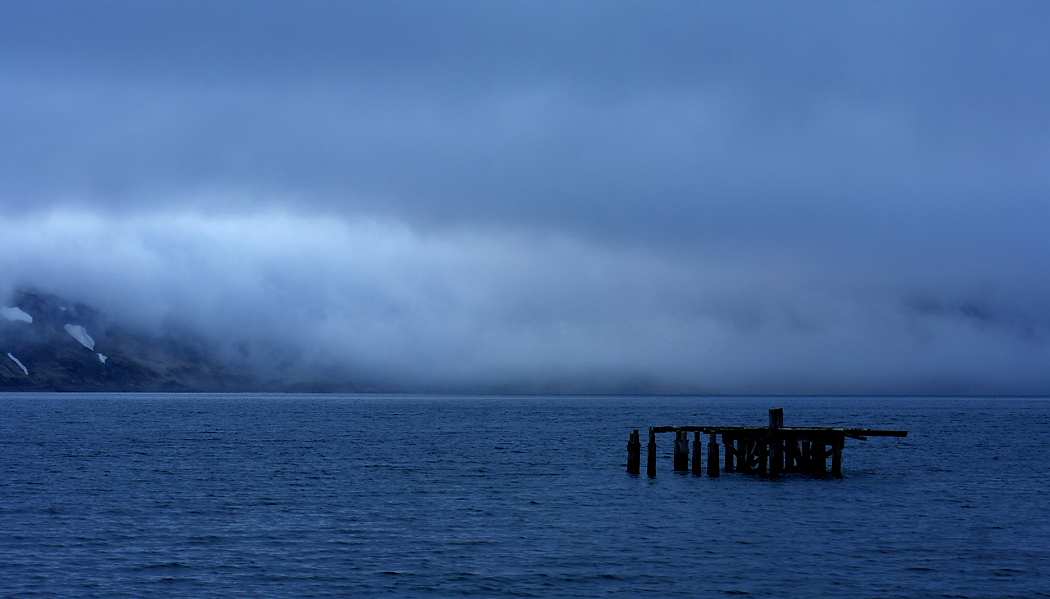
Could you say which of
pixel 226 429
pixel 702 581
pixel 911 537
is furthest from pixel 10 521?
pixel 226 429

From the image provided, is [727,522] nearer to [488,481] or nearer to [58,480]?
[488,481]

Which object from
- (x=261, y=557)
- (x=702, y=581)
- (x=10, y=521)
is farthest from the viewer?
(x=10, y=521)

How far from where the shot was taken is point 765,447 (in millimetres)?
55812

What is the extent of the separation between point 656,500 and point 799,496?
314 inches

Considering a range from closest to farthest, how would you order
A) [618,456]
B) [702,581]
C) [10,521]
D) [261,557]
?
[702,581] → [261,557] → [10,521] → [618,456]

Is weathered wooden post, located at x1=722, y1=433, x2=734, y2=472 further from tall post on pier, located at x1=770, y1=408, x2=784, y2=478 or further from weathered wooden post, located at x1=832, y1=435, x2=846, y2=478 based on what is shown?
weathered wooden post, located at x1=832, y1=435, x2=846, y2=478

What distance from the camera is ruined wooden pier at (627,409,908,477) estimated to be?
53.6 metres

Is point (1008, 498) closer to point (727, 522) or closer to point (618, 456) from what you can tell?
point (727, 522)

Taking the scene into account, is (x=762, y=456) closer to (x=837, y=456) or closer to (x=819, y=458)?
(x=819, y=458)

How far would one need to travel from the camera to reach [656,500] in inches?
1737

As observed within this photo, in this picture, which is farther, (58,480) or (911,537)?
(58,480)

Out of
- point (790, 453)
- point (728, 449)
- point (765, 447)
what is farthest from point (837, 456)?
point (728, 449)

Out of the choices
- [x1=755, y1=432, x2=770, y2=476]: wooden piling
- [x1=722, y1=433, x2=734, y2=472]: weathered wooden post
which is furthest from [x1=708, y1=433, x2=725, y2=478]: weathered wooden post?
[x1=755, y1=432, x2=770, y2=476]: wooden piling

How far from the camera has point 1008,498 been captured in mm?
45938
